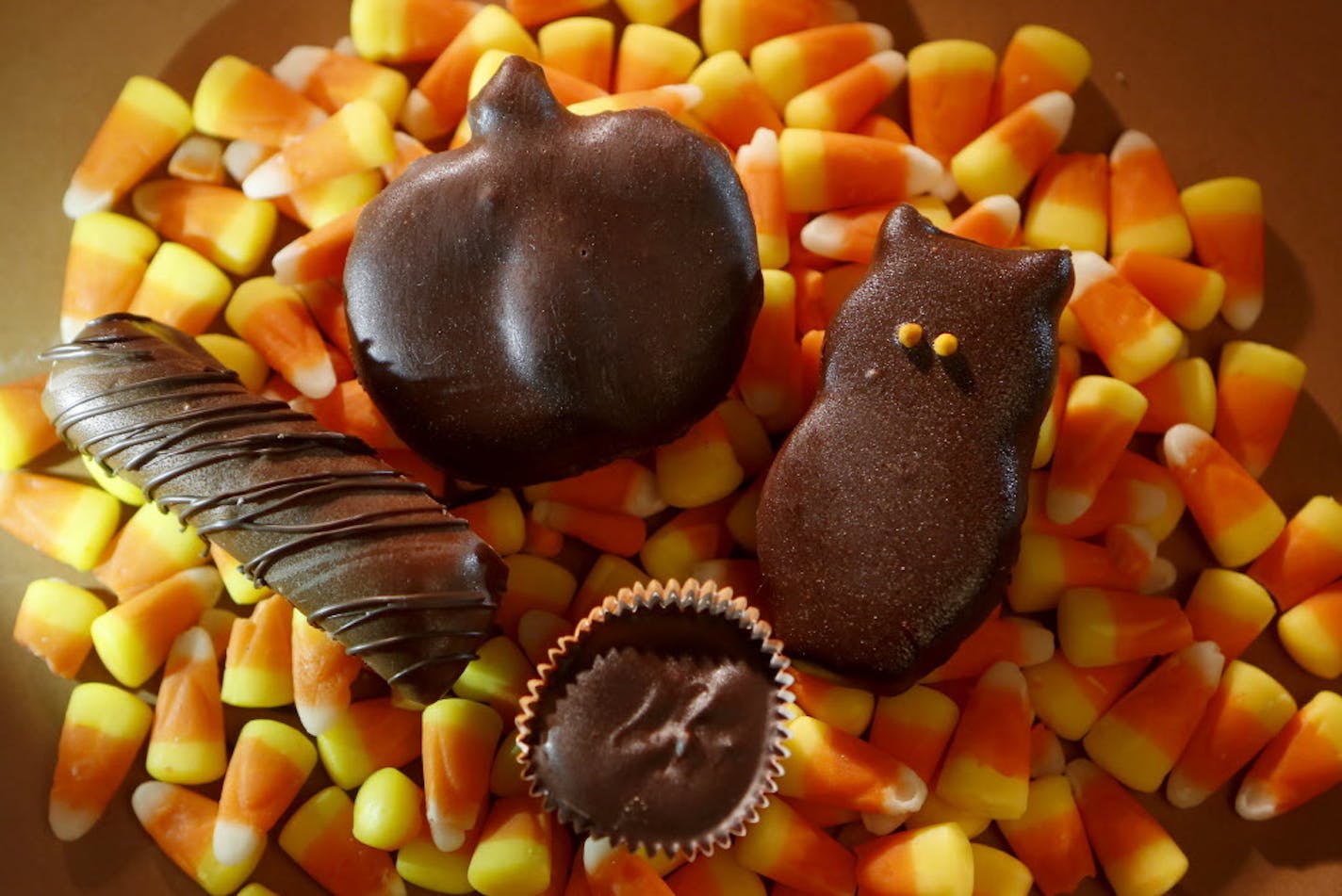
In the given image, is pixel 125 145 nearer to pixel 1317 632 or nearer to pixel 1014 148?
pixel 1014 148

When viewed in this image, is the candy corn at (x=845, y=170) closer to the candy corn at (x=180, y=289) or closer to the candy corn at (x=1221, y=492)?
the candy corn at (x=1221, y=492)

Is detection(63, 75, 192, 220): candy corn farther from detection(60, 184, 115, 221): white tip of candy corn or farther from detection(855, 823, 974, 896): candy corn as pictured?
detection(855, 823, 974, 896): candy corn

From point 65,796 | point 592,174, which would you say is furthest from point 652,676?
point 65,796

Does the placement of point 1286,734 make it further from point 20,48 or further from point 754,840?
point 20,48

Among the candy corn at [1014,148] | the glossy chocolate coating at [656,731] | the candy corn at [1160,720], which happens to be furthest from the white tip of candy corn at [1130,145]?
the glossy chocolate coating at [656,731]

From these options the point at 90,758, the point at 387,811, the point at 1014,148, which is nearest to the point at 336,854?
the point at 387,811
